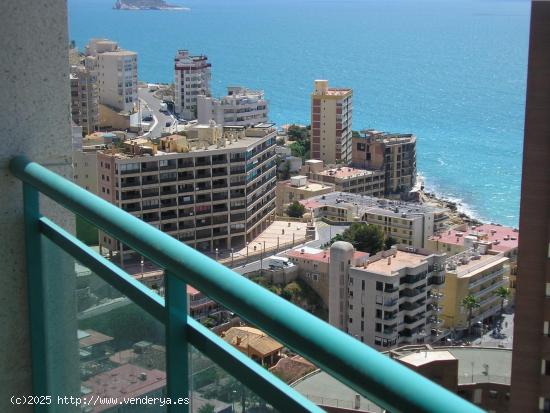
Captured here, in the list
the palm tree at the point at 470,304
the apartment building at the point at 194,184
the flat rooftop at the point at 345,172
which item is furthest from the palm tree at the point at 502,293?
the flat rooftop at the point at 345,172

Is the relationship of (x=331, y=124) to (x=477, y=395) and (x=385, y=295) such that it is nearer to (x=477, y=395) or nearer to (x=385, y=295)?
(x=385, y=295)

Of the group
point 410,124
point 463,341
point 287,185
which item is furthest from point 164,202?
point 410,124

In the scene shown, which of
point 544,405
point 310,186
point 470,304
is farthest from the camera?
point 310,186

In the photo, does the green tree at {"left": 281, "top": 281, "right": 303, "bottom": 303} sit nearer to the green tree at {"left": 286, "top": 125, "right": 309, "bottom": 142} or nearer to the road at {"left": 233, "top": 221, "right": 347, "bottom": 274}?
the road at {"left": 233, "top": 221, "right": 347, "bottom": 274}

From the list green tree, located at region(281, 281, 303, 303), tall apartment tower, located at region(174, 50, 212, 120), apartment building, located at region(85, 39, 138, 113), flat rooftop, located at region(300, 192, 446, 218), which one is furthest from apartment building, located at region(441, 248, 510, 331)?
tall apartment tower, located at region(174, 50, 212, 120)

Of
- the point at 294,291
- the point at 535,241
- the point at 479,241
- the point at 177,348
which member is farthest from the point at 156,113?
the point at 177,348

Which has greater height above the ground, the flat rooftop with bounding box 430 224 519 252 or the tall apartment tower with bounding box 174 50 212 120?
the tall apartment tower with bounding box 174 50 212 120

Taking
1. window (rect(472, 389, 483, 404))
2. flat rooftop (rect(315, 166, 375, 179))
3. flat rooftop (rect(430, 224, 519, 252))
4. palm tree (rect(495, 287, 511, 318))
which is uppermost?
window (rect(472, 389, 483, 404))

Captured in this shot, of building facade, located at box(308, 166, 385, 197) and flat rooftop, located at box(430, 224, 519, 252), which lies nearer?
flat rooftop, located at box(430, 224, 519, 252)
